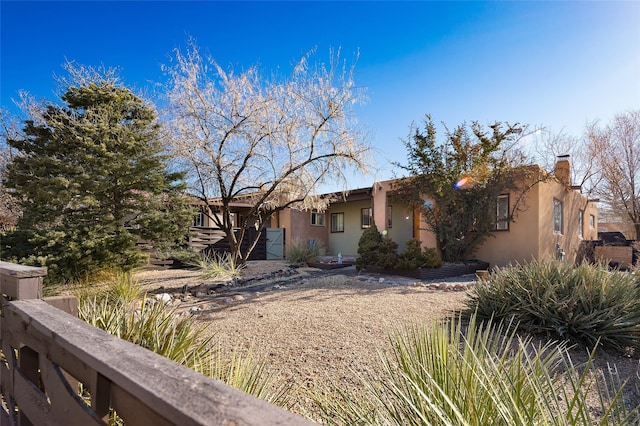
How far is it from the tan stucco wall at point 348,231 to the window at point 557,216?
24.3 ft

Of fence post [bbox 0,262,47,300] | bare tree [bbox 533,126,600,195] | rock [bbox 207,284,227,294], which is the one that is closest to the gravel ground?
rock [bbox 207,284,227,294]

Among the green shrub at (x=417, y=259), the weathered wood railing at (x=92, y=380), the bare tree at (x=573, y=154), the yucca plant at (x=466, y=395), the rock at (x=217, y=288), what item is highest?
the bare tree at (x=573, y=154)

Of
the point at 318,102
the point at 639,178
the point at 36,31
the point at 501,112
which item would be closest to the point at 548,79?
the point at 501,112

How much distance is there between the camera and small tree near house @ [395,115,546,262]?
10999mm

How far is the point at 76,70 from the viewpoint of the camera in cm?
927

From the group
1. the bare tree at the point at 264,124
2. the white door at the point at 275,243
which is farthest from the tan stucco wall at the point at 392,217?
the white door at the point at 275,243

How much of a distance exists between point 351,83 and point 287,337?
6.95m

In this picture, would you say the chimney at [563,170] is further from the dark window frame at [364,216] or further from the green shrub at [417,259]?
the dark window frame at [364,216]

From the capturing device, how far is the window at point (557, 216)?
1283 cm

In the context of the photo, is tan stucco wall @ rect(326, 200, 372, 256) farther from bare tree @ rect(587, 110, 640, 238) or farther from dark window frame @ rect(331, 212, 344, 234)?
bare tree @ rect(587, 110, 640, 238)

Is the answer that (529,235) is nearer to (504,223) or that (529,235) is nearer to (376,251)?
(504,223)

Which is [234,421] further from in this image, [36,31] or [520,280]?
[36,31]

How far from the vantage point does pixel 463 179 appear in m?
→ 11.2

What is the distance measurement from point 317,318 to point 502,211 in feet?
30.1
